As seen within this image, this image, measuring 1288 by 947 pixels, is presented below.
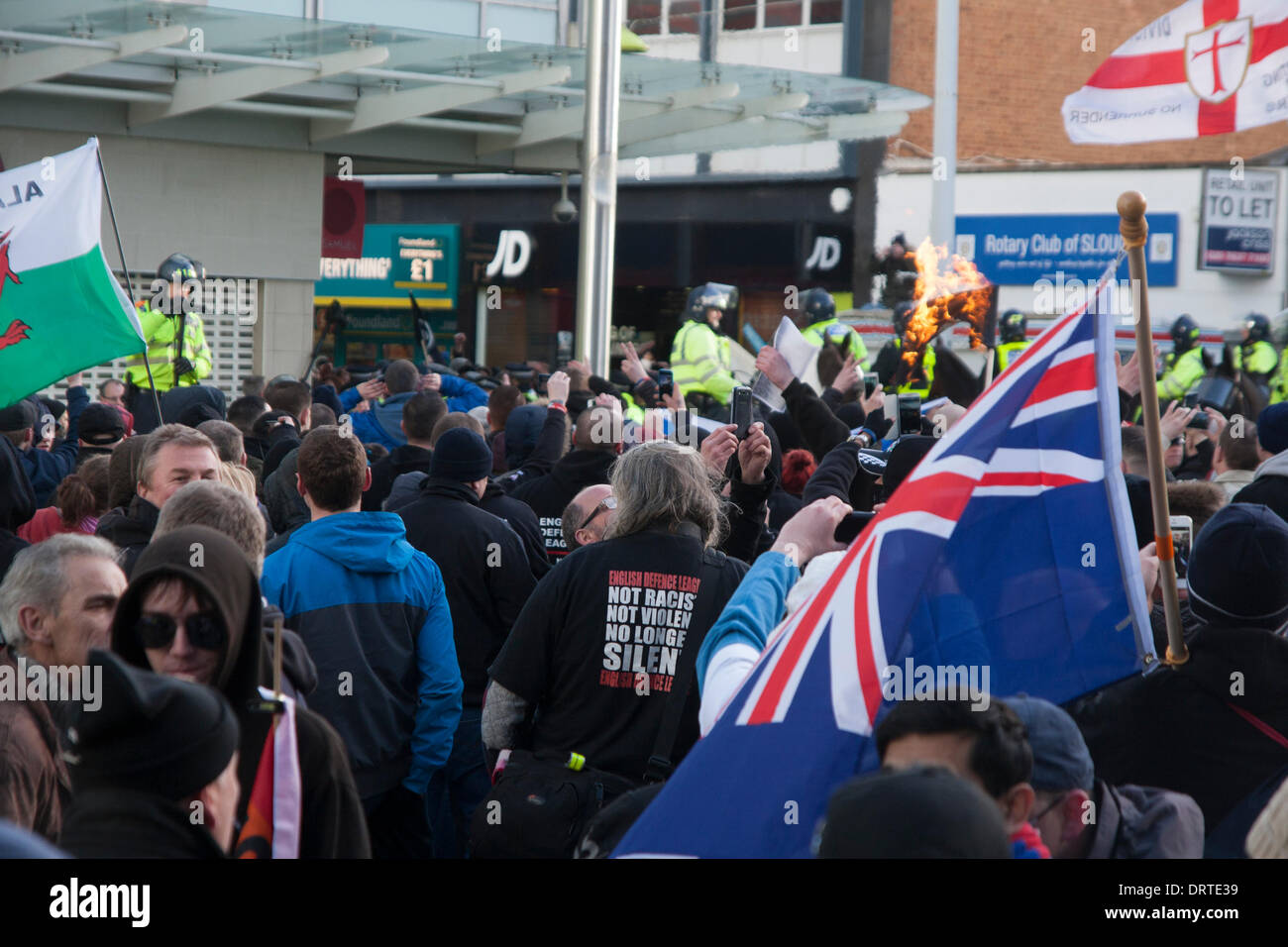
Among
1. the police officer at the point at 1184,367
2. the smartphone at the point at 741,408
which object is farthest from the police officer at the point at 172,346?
the police officer at the point at 1184,367

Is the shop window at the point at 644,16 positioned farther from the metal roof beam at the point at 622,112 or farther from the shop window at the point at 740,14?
the metal roof beam at the point at 622,112

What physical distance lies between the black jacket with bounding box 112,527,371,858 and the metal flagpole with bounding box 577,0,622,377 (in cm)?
973

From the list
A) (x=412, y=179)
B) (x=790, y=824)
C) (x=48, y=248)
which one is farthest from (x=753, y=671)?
(x=412, y=179)

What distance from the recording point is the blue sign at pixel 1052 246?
75.2 feet

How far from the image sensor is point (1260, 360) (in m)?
15.3

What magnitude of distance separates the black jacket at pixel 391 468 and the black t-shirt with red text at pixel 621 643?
295cm

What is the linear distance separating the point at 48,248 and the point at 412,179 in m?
24.5

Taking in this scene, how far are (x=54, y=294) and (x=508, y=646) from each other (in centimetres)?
377

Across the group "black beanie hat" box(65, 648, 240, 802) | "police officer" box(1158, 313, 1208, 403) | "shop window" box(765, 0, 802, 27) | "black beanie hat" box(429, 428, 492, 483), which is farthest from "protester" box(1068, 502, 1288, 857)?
"shop window" box(765, 0, 802, 27)

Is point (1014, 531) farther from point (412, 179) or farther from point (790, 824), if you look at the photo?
point (412, 179)

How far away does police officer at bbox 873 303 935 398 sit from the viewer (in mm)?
11344

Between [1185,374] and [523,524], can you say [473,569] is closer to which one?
[523,524]

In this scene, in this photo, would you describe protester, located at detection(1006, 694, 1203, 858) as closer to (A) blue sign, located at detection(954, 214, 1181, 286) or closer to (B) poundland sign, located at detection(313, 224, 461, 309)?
(A) blue sign, located at detection(954, 214, 1181, 286)
